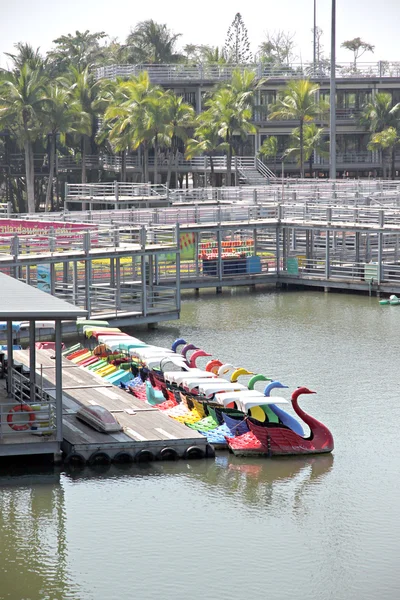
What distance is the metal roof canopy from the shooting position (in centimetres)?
2462

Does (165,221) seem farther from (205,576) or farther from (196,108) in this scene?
(196,108)

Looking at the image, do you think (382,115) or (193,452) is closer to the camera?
(193,452)

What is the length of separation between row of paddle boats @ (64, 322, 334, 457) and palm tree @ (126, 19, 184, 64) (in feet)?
Answer: 259

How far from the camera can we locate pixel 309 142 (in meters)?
95.1

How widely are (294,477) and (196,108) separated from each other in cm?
7706

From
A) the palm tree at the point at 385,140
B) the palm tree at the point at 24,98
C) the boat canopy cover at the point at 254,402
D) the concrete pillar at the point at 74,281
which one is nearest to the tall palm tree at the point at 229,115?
the palm tree at the point at 24,98

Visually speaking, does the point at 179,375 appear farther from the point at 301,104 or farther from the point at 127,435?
the point at 301,104

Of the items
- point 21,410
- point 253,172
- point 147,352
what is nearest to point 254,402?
point 21,410

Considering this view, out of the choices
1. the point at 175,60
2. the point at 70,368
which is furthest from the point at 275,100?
the point at 70,368

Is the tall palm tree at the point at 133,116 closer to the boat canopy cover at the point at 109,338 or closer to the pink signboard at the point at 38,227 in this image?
the pink signboard at the point at 38,227

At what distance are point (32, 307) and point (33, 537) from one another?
528cm

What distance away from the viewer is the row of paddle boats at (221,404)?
27.4 metres

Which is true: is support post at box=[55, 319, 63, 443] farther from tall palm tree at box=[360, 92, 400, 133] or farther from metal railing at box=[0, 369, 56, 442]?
tall palm tree at box=[360, 92, 400, 133]

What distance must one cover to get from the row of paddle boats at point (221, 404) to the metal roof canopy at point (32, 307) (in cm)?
484
